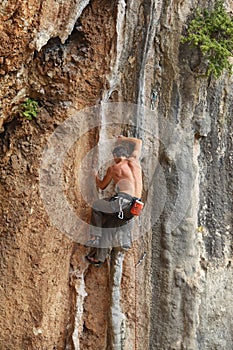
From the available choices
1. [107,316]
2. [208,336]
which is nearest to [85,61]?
[107,316]

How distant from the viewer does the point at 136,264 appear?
234 inches

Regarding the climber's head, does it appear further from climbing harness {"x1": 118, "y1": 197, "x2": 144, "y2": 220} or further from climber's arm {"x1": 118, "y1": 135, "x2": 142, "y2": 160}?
climbing harness {"x1": 118, "y1": 197, "x2": 144, "y2": 220}

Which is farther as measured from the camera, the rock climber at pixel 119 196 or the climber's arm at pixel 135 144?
the climber's arm at pixel 135 144

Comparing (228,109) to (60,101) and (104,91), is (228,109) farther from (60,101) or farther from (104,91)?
(60,101)

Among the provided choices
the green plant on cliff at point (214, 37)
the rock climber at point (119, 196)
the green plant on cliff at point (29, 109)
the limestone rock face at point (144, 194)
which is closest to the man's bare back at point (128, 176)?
the rock climber at point (119, 196)

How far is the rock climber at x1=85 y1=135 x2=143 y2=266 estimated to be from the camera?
17.8 ft

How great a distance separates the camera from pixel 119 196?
5414 mm

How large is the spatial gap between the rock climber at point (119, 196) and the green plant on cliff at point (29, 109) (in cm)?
104

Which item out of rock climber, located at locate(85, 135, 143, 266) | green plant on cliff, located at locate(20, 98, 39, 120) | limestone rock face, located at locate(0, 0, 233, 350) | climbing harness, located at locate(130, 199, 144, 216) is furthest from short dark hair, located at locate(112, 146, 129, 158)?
green plant on cliff, located at locate(20, 98, 39, 120)

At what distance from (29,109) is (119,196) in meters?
1.40

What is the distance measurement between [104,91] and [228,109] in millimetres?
1668

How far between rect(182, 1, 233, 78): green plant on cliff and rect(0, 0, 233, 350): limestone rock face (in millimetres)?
215

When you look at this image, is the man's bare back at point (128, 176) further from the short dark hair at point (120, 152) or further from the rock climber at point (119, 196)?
the short dark hair at point (120, 152)

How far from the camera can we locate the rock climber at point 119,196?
5418 mm
